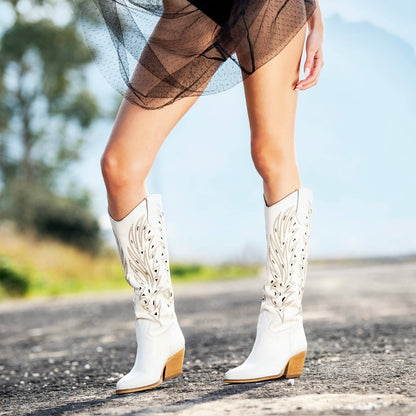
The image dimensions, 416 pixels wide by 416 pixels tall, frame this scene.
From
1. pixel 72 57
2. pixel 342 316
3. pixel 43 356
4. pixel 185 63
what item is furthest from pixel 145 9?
pixel 72 57

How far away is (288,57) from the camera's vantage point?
6.63ft

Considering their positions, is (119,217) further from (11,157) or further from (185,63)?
(11,157)

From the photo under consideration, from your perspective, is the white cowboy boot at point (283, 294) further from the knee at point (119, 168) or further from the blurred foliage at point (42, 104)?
the blurred foliage at point (42, 104)

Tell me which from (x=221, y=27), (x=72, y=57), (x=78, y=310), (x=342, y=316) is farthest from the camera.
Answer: (x=72, y=57)

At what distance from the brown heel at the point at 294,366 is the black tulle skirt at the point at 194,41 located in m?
0.91

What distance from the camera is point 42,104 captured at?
66.5ft

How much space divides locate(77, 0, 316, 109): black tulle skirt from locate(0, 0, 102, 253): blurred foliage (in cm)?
1659

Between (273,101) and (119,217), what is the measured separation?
0.60 m

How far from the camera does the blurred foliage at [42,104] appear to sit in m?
19.4

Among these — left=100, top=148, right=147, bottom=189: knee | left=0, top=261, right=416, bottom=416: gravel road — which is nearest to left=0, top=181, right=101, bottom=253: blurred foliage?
left=0, top=261, right=416, bottom=416: gravel road

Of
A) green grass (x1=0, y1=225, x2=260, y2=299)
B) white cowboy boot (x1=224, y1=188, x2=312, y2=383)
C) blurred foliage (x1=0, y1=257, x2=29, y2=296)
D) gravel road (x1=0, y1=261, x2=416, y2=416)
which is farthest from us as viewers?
green grass (x1=0, y1=225, x2=260, y2=299)

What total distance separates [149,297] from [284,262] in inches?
18.2

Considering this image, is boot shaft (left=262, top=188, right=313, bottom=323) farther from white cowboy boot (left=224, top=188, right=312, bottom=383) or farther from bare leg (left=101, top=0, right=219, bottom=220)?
bare leg (left=101, top=0, right=219, bottom=220)

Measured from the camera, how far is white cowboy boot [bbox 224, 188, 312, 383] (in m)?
2.14
